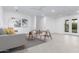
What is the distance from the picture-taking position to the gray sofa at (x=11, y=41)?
125 inches

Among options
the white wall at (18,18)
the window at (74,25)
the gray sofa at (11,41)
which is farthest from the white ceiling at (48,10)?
the gray sofa at (11,41)

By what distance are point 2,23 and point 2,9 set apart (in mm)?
526

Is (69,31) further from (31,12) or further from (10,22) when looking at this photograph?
(10,22)

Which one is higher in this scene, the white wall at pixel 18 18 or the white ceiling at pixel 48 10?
the white ceiling at pixel 48 10

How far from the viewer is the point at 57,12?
367 cm

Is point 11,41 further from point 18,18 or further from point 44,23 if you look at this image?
point 44,23

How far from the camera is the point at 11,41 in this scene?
11.0ft

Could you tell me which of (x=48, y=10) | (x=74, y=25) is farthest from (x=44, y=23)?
(x=74, y=25)

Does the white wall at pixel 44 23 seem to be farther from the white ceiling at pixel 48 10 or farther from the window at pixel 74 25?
the window at pixel 74 25

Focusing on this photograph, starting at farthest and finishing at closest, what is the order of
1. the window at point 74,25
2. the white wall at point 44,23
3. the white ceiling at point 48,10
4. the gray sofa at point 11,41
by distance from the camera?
the window at point 74,25
the white wall at point 44,23
the white ceiling at point 48,10
the gray sofa at point 11,41

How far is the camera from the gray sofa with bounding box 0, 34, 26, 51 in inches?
125
